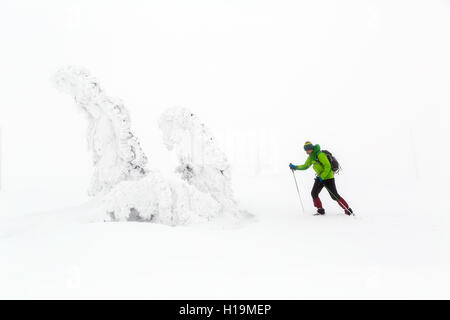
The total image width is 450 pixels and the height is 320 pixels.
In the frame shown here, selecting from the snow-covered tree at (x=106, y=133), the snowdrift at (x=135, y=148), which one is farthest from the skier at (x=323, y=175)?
the snow-covered tree at (x=106, y=133)

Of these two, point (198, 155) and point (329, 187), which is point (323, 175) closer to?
point (329, 187)

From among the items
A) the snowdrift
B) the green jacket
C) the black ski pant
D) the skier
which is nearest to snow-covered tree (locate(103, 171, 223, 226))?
the snowdrift

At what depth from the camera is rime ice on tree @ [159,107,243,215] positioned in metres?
9.09

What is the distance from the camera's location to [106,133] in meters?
9.12

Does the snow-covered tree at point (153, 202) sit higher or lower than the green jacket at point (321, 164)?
lower

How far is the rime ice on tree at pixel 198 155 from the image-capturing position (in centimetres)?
909

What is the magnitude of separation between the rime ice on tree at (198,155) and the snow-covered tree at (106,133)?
1.14 m

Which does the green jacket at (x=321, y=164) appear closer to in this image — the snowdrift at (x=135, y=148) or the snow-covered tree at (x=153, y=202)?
the snowdrift at (x=135, y=148)

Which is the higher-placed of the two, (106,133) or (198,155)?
(106,133)

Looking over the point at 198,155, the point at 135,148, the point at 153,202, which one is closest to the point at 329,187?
the point at 198,155

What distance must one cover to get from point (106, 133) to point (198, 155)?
2858mm
